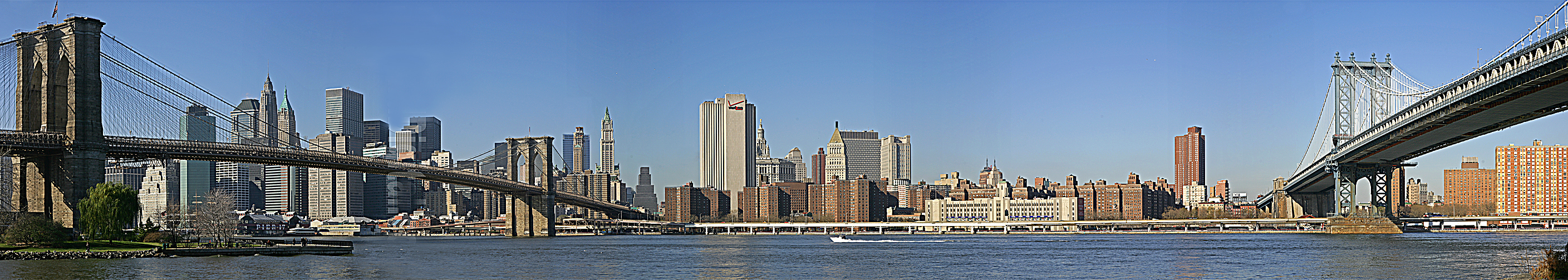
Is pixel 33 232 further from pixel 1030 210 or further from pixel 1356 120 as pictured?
pixel 1030 210

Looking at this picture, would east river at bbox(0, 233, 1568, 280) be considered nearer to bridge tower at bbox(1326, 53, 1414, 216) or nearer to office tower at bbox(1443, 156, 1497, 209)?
bridge tower at bbox(1326, 53, 1414, 216)

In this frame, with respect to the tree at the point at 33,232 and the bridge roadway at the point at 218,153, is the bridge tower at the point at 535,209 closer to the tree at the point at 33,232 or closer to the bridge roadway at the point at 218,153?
the bridge roadway at the point at 218,153

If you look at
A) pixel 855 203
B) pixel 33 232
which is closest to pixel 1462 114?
pixel 33 232

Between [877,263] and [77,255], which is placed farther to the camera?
[877,263]

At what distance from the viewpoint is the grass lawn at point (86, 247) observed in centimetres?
4309

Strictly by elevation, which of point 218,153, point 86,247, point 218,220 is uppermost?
point 218,153

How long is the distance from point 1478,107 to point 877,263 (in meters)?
24.0

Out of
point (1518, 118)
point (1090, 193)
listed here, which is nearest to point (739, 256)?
point (1518, 118)

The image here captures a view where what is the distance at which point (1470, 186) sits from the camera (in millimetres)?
186125

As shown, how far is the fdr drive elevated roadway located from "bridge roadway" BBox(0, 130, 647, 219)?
49360 mm

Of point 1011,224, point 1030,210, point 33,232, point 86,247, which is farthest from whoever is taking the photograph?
point 1030,210

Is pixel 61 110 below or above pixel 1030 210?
above

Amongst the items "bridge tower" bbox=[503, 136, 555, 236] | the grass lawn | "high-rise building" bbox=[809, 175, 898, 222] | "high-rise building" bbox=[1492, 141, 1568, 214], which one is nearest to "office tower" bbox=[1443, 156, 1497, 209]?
"high-rise building" bbox=[1492, 141, 1568, 214]

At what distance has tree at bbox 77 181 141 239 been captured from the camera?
45344 mm
